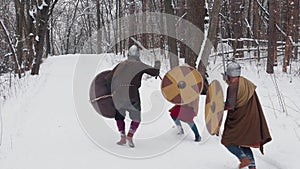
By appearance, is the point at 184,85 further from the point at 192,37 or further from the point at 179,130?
the point at 192,37

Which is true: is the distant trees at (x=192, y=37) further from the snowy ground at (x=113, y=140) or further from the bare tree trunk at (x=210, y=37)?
the snowy ground at (x=113, y=140)

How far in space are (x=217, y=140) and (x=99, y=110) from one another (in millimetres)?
2103

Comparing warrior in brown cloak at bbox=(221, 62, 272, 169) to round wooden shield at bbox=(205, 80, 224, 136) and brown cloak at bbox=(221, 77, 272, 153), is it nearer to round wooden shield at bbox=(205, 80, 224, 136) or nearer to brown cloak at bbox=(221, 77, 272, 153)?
brown cloak at bbox=(221, 77, 272, 153)

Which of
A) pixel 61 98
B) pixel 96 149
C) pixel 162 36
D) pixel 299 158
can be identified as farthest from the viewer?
pixel 162 36

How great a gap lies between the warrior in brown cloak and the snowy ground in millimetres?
606

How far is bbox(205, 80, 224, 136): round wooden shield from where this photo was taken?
561 cm

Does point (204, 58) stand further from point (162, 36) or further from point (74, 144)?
point (162, 36)

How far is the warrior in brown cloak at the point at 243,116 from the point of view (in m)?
5.12

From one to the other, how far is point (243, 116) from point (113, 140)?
2.69 metres

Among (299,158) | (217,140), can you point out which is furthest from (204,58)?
(299,158)

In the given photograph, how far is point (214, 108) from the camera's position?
18.6ft

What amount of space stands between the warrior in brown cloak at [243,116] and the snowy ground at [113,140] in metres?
0.61


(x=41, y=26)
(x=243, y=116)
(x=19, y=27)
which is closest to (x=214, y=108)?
(x=243, y=116)

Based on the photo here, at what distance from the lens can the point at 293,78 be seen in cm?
1338
